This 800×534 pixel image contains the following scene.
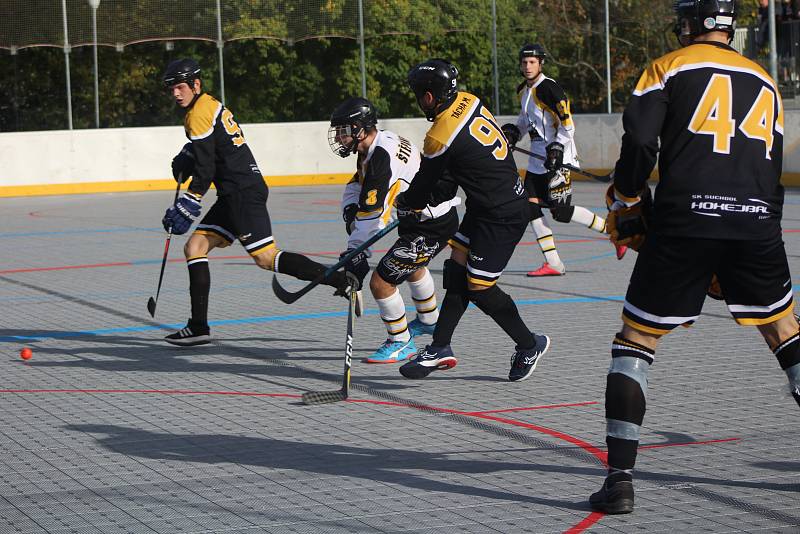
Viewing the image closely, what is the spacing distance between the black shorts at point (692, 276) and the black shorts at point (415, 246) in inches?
113

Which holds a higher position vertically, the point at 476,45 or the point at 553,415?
the point at 476,45

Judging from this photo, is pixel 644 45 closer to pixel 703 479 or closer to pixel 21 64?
pixel 21 64

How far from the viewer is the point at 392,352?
307 inches

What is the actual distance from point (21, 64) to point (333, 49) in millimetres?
6368

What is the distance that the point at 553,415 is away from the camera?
6277 mm

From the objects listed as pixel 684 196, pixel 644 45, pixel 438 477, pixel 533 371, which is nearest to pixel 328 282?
pixel 533 371

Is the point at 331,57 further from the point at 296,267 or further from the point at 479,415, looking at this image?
the point at 479,415

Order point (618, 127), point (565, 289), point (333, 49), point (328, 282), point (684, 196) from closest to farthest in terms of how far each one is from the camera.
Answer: point (684, 196) → point (328, 282) → point (565, 289) → point (618, 127) → point (333, 49)

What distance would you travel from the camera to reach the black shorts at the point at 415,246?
7.45 metres

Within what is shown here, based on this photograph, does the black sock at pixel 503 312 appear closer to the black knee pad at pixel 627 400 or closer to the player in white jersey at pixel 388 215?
the player in white jersey at pixel 388 215

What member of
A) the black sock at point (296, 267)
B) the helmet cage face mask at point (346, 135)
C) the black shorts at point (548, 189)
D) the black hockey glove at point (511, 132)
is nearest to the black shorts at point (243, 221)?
the black sock at point (296, 267)

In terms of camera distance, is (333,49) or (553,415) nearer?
(553,415)

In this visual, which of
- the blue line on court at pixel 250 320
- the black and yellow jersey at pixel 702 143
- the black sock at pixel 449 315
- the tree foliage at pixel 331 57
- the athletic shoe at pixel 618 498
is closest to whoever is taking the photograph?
the black and yellow jersey at pixel 702 143

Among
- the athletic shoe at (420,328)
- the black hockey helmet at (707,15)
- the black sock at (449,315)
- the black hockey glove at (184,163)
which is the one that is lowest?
the athletic shoe at (420,328)
